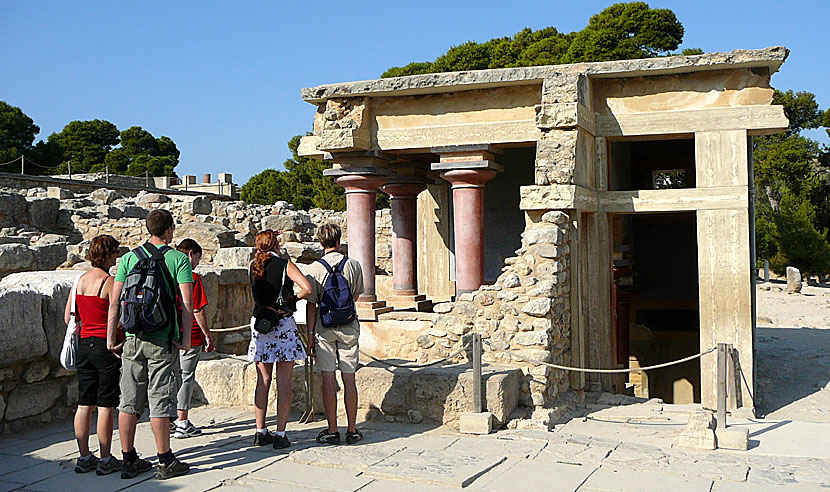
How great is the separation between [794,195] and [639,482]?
102 ft

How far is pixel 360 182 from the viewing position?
11.2 m

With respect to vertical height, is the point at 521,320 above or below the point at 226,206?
below

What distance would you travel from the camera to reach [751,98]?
922cm

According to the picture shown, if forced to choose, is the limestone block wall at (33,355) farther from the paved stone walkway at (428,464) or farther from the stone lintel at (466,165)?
the stone lintel at (466,165)

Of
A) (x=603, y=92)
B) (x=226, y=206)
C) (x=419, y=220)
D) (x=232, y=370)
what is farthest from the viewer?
(x=226, y=206)

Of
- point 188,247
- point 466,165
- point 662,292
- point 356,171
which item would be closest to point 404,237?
point 356,171

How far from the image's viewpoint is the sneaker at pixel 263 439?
5699 millimetres

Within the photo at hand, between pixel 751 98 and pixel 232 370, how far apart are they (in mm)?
6706

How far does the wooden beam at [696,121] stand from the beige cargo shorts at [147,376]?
6644 mm

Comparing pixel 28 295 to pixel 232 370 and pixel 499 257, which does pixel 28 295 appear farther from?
pixel 499 257

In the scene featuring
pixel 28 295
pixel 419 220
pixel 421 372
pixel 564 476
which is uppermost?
pixel 419 220

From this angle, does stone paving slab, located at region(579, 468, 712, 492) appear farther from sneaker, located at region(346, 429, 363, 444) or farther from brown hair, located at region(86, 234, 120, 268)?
brown hair, located at region(86, 234, 120, 268)

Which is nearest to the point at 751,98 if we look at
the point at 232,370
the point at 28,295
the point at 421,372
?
the point at 421,372

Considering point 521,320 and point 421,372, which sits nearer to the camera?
point 421,372
